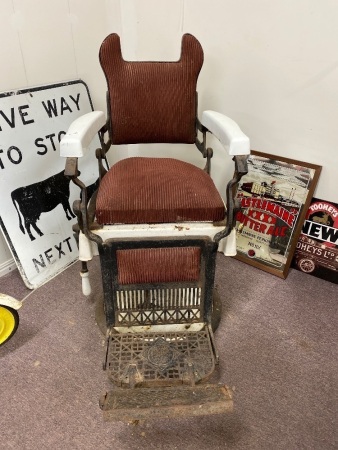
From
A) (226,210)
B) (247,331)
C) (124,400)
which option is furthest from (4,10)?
(247,331)

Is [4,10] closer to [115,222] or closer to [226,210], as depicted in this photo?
[115,222]

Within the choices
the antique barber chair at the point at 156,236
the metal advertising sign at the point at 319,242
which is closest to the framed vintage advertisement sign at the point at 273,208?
the metal advertising sign at the point at 319,242

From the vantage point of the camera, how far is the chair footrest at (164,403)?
100 centimetres

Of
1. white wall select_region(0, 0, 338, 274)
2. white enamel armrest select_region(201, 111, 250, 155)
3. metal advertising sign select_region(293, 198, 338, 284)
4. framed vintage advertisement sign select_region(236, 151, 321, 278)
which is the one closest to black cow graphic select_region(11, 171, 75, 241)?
white wall select_region(0, 0, 338, 274)

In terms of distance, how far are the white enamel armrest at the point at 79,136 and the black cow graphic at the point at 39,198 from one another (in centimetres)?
54

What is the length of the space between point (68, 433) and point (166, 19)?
6.07 feet

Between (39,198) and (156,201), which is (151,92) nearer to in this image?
(156,201)

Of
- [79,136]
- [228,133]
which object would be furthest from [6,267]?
[228,133]

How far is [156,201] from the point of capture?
114cm

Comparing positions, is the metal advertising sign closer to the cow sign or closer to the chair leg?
the chair leg

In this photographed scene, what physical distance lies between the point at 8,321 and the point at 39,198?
59cm

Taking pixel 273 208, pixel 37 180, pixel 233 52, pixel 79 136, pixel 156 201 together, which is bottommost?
pixel 273 208

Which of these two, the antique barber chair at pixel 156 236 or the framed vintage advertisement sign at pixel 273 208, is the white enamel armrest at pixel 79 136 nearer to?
the antique barber chair at pixel 156 236

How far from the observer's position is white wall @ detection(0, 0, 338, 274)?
1.50 m
